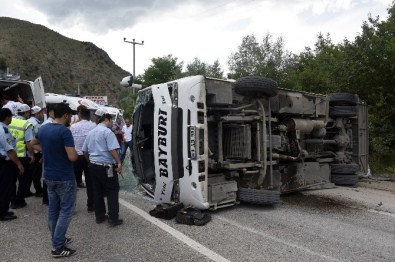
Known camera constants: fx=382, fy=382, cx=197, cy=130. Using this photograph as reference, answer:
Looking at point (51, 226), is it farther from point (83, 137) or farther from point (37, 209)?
point (83, 137)

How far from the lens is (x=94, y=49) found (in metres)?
93.8

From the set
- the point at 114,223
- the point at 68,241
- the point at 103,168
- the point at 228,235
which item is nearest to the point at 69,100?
the point at 103,168

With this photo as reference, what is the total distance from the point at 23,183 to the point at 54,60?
76.7m

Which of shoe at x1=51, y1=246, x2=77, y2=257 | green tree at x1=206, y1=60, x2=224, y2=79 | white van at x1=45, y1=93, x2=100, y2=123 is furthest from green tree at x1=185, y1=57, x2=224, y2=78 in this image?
shoe at x1=51, y1=246, x2=77, y2=257

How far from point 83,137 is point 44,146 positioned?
2.14m

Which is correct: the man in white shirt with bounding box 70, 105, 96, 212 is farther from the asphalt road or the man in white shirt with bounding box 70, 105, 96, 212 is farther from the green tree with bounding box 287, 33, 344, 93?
the green tree with bounding box 287, 33, 344, 93

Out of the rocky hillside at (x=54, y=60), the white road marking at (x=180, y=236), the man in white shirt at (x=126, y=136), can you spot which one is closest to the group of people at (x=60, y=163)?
the white road marking at (x=180, y=236)

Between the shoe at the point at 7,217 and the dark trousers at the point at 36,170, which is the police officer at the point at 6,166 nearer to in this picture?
the shoe at the point at 7,217

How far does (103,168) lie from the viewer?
199 inches

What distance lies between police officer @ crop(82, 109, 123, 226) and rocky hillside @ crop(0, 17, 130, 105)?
222ft

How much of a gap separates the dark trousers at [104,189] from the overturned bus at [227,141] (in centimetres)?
84

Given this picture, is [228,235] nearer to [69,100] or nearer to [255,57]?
[69,100]

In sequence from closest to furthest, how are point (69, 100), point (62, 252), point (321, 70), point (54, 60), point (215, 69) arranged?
point (62, 252) → point (69, 100) → point (321, 70) → point (215, 69) → point (54, 60)

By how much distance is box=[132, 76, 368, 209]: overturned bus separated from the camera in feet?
17.6
